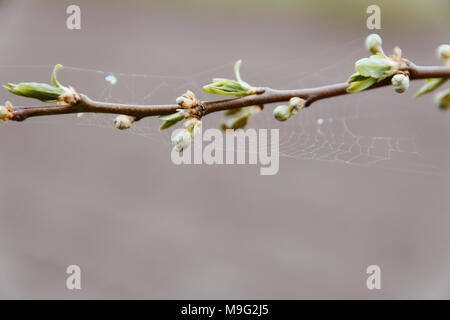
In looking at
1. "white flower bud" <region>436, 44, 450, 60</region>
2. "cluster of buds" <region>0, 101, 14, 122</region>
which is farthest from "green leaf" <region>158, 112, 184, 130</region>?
"white flower bud" <region>436, 44, 450, 60</region>

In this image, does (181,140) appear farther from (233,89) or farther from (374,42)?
(374,42)

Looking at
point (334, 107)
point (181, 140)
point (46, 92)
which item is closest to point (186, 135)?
point (181, 140)

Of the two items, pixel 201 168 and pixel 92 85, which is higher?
pixel 92 85

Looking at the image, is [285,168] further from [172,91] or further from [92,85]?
[92,85]

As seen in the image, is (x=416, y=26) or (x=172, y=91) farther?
(x=416, y=26)

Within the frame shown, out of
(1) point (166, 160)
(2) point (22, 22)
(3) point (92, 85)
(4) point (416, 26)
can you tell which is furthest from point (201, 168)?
(4) point (416, 26)

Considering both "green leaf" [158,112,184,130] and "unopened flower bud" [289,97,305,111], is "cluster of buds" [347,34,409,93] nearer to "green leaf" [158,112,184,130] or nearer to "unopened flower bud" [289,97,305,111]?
"unopened flower bud" [289,97,305,111]

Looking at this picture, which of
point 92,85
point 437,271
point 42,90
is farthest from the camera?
point 437,271
